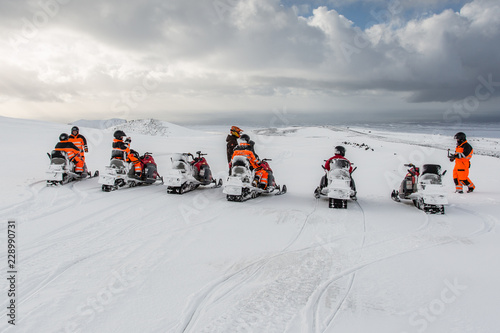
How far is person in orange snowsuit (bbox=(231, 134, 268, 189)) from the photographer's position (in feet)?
28.3

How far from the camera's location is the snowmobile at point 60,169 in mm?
9445

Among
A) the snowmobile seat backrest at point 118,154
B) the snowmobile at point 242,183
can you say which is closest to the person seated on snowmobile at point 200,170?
the snowmobile at point 242,183

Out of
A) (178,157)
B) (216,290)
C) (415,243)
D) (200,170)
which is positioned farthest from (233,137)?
(216,290)

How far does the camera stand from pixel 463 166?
32.9 ft

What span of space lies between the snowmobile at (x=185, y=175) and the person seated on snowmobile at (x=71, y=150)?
11.4 ft

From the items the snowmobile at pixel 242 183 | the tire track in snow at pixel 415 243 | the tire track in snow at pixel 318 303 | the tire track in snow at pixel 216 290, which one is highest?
the snowmobile at pixel 242 183

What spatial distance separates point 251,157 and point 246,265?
183 inches

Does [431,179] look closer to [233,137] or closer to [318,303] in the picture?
[318,303]

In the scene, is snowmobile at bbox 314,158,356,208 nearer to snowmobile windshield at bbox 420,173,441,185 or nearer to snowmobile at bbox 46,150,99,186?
snowmobile windshield at bbox 420,173,441,185

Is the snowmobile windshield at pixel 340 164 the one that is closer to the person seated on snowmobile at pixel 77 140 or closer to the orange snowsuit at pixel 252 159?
the orange snowsuit at pixel 252 159

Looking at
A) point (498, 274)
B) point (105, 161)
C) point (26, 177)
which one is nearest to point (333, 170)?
point (498, 274)

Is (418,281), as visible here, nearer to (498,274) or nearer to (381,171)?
(498,274)

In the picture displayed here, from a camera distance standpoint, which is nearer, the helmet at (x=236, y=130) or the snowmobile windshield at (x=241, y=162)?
the snowmobile windshield at (x=241, y=162)

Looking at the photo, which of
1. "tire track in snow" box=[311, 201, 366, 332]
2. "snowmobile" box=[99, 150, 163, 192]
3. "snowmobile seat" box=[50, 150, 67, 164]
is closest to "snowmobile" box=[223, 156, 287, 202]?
"snowmobile" box=[99, 150, 163, 192]
